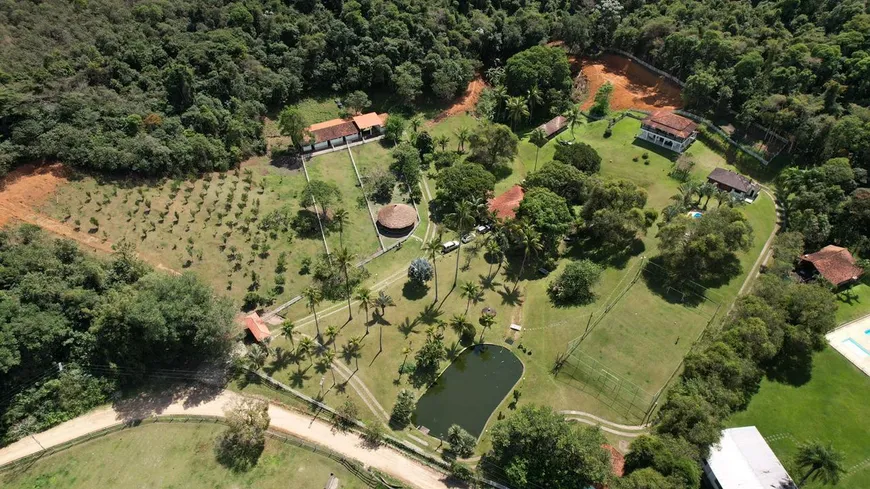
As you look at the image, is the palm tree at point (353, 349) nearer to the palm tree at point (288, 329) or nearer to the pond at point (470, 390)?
the palm tree at point (288, 329)

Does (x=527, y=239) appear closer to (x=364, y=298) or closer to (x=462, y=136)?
(x=364, y=298)

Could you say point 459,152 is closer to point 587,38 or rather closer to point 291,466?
point 587,38

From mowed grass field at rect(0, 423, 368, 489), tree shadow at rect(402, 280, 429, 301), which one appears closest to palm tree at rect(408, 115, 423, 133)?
tree shadow at rect(402, 280, 429, 301)

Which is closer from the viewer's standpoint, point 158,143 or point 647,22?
point 158,143

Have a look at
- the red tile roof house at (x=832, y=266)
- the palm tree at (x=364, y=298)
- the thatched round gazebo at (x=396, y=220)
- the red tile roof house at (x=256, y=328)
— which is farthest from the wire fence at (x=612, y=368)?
the red tile roof house at (x=256, y=328)

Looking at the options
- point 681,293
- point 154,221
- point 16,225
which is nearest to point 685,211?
point 681,293

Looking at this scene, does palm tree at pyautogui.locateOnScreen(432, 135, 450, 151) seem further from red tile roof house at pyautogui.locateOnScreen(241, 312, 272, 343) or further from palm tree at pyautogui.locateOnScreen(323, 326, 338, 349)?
red tile roof house at pyautogui.locateOnScreen(241, 312, 272, 343)
